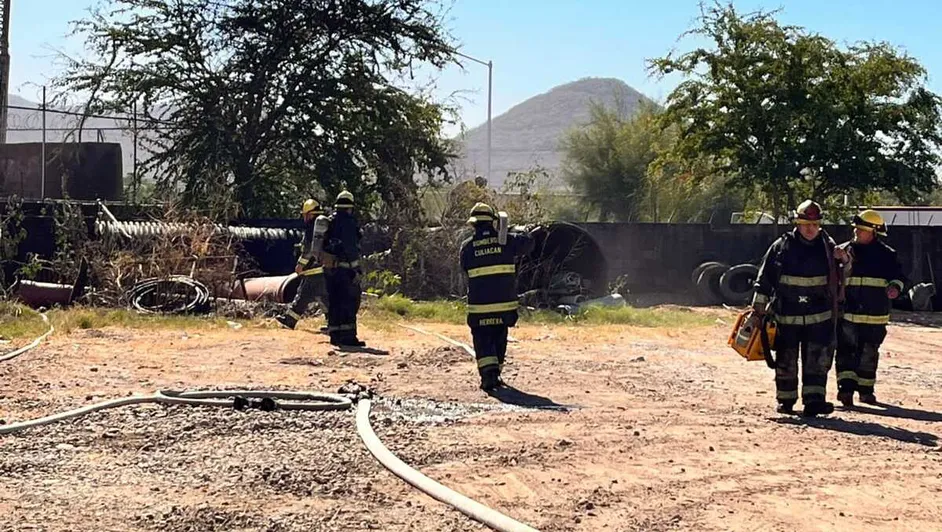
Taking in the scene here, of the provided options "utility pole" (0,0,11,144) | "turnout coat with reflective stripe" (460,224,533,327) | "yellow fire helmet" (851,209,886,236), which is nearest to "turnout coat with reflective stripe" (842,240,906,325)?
"yellow fire helmet" (851,209,886,236)

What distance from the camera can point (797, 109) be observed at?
78.0 feet

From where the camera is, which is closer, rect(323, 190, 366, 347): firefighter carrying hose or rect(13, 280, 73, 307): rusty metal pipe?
rect(323, 190, 366, 347): firefighter carrying hose

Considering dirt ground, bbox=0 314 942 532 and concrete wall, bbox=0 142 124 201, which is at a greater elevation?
concrete wall, bbox=0 142 124 201

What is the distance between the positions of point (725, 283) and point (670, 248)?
5.76 feet

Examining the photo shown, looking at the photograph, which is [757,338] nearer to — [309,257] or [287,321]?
[309,257]

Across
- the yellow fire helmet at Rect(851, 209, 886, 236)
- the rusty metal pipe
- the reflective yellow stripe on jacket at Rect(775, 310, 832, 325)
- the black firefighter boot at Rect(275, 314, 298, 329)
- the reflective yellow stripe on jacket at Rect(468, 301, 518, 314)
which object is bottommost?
the black firefighter boot at Rect(275, 314, 298, 329)

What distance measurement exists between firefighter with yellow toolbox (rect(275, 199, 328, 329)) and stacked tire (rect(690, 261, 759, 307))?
845cm

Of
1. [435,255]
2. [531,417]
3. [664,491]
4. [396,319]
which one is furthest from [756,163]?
[664,491]

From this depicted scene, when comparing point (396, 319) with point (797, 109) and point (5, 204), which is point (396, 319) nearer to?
point (5, 204)

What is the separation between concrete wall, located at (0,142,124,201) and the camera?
83.1 ft

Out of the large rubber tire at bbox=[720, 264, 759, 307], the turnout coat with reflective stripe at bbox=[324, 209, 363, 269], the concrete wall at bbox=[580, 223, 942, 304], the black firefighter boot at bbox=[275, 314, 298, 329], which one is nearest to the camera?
the turnout coat with reflective stripe at bbox=[324, 209, 363, 269]

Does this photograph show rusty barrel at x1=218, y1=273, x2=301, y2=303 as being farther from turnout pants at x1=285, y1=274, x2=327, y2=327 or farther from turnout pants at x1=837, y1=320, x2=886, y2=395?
turnout pants at x1=837, y1=320, x2=886, y2=395

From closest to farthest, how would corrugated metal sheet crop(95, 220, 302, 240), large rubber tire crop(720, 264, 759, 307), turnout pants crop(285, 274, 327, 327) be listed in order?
turnout pants crop(285, 274, 327, 327) < corrugated metal sheet crop(95, 220, 302, 240) < large rubber tire crop(720, 264, 759, 307)

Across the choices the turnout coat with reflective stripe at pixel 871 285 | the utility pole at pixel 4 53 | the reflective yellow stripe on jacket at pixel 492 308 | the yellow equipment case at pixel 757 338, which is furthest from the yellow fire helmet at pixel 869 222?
the utility pole at pixel 4 53
